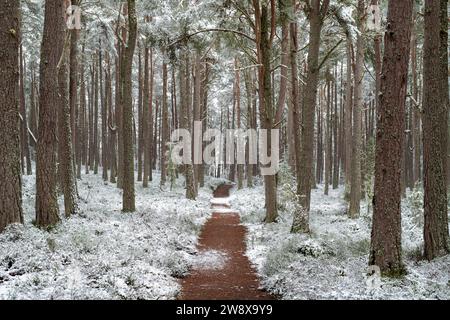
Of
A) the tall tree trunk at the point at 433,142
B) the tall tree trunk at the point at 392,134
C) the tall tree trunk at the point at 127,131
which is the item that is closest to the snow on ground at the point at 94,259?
the tall tree trunk at the point at 127,131

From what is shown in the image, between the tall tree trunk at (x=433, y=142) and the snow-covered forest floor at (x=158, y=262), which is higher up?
the tall tree trunk at (x=433, y=142)

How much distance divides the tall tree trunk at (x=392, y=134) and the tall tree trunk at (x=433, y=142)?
1.63 metres

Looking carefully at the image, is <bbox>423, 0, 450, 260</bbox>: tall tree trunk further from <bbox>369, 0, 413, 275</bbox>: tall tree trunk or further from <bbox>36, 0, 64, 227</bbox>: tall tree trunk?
Result: <bbox>36, 0, 64, 227</bbox>: tall tree trunk

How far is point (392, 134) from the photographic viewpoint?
646 centimetres

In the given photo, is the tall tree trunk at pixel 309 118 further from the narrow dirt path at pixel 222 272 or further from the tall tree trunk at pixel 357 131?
the tall tree trunk at pixel 357 131

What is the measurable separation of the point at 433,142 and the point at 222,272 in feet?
17.0

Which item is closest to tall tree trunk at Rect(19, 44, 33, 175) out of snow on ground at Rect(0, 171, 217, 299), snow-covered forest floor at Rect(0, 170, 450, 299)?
snow-covered forest floor at Rect(0, 170, 450, 299)

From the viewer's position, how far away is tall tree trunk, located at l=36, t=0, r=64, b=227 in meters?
9.23

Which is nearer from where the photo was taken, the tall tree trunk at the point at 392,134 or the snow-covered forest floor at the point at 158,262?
the snow-covered forest floor at the point at 158,262

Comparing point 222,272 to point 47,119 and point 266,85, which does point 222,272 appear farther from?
point 266,85

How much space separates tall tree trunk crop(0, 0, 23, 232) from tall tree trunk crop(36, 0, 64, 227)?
1.16 metres

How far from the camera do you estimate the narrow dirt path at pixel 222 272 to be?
23.9 feet

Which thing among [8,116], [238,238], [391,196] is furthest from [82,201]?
[391,196]
